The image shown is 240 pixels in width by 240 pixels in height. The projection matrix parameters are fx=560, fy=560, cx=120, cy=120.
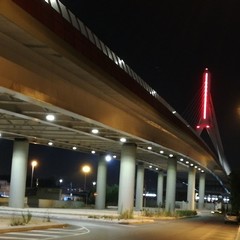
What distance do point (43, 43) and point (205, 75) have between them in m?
84.0

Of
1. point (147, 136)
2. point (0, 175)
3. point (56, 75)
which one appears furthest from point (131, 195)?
point (0, 175)

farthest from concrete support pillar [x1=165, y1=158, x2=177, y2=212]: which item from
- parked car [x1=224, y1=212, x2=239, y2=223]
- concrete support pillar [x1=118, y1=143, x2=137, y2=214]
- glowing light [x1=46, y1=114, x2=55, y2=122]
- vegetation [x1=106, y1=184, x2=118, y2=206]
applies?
glowing light [x1=46, y1=114, x2=55, y2=122]

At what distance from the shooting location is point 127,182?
4869cm

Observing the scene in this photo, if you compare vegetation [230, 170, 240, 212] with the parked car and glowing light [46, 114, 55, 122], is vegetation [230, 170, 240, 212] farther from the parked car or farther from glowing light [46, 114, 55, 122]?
glowing light [46, 114, 55, 122]

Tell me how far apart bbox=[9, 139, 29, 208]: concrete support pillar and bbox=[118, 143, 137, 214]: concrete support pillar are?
36.2 feet

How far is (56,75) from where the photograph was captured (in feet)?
92.3

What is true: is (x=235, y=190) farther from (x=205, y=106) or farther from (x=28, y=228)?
(x=28, y=228)

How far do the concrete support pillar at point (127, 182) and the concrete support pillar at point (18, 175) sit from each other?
11.0 metres

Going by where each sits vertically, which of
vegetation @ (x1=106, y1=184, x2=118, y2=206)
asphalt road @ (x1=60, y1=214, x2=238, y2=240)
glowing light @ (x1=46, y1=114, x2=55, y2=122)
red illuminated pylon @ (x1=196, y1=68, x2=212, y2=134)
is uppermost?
red illuminated pylon @ (x1=196, y1=68, x2=212, y2=134)

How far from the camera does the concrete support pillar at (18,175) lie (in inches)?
2143

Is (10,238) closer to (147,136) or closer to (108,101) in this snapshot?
(108,101)

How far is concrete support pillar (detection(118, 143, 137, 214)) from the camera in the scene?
48.6m

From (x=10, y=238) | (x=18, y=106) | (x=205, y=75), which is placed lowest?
(x=10, y=238)

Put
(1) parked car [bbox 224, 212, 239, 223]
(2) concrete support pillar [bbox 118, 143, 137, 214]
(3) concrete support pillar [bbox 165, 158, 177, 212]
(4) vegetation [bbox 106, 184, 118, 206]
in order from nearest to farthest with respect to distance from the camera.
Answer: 1. (2) concrete support pillar [bbox 118, 143, 137, 214]
2. (1) parked car [bbox 224, 212, 239, 223]
3. (3) concrete support pillar [bbox 165, 158, 177, 212]
4. (4) vegetation [bbox 106, 184, 118, 206]
